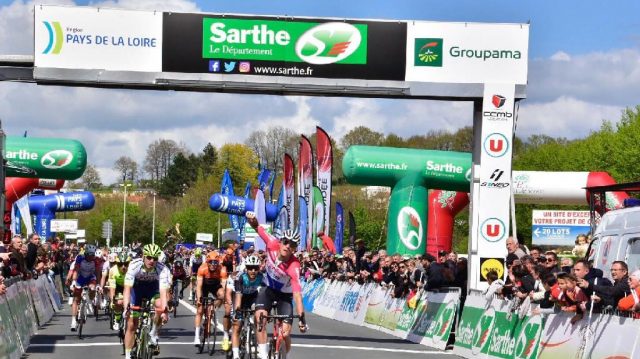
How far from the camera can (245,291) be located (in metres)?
18.1

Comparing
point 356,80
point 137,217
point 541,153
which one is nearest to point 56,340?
point 356,80

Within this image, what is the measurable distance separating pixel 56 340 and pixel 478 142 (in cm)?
893

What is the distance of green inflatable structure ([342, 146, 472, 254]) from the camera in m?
31.2

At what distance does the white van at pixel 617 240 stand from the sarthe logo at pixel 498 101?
19.7ft

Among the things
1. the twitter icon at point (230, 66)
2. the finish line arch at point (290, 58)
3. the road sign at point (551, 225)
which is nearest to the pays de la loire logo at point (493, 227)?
the finish line arch at point (290, 58)

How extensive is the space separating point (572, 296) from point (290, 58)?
10425mm

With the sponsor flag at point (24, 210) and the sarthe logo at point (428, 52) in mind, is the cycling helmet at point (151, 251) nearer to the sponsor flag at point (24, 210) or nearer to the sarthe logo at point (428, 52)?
the sarthe logo at point (428, 52)

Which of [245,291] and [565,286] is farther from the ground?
[565,286]

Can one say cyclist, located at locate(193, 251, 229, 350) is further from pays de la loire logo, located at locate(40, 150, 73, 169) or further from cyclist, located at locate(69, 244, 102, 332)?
pays de la loire logo, located at locate(40, 150, 73, 169)

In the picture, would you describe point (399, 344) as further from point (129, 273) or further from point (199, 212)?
point (199, 212)

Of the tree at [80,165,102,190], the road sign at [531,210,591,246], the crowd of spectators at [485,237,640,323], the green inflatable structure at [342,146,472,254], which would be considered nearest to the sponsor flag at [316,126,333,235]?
the green inflatable structure at [342,146,472,254]

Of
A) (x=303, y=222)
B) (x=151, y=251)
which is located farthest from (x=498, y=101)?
(x=303, y=222)

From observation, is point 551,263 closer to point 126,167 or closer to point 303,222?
point 303,222

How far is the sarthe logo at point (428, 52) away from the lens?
24.6 meters
